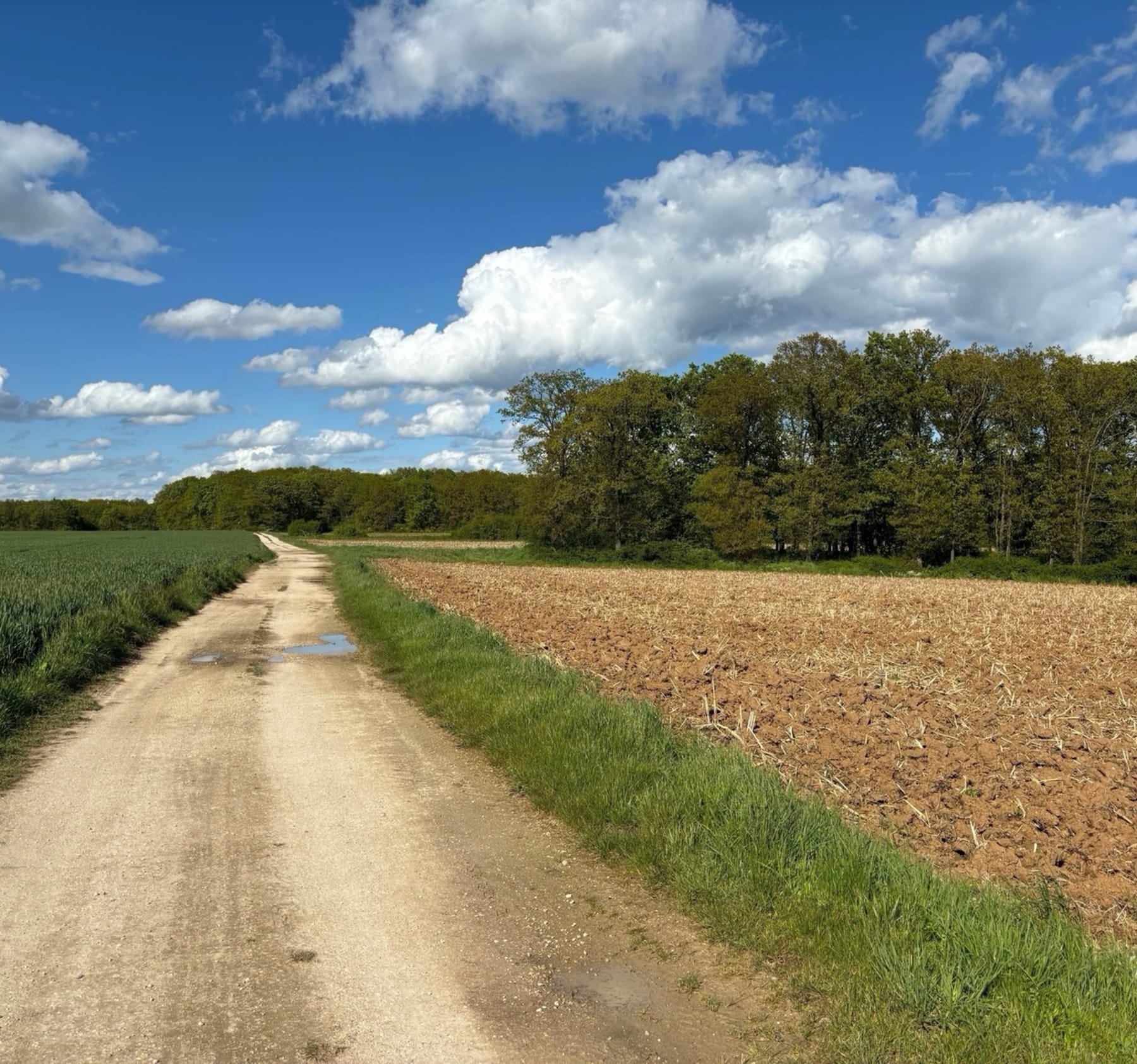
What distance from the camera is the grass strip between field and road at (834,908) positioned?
11.9 ft

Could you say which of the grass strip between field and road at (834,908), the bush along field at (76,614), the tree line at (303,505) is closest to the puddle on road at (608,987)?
the grass strip between field and road at (834,908)

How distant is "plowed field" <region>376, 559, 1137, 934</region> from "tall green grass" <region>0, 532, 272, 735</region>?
7425 millimetres

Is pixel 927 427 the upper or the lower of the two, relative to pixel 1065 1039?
upper

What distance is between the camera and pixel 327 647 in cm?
1680

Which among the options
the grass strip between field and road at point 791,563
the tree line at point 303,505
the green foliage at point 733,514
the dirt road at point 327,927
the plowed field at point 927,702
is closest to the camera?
the dirt road at point 327,927

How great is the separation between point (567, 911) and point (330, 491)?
15828 centimetres

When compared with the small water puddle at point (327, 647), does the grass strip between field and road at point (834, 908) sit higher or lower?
higher

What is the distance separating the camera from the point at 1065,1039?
3.54 metres

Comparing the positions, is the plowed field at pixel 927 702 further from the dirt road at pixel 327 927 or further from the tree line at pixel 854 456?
the tree line at pixel 854 456

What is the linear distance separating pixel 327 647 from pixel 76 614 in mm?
4692

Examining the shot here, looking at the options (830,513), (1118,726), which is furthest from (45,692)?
(830,513)

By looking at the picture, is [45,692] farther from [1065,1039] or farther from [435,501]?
[435,501]

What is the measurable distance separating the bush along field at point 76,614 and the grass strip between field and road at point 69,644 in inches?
0.8

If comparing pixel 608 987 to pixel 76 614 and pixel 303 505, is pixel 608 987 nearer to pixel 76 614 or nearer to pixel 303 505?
pixel 76 614
